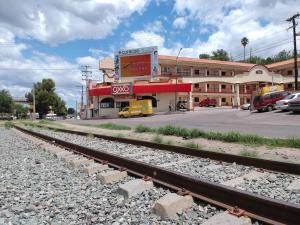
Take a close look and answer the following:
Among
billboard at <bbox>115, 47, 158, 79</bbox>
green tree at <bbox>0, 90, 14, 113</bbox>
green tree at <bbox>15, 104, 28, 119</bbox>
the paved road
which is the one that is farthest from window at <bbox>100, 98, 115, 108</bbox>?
green tree at <bbox>0, 90, 14, 113</bbox>

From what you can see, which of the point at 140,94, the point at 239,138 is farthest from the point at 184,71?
the point at 239,138

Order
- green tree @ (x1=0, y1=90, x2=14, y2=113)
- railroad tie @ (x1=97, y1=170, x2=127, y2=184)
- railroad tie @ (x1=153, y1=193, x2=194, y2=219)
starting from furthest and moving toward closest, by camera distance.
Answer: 1. green tree @ (x1=0, y1=90, x2=14, y2=113)
2. railroad tie @ (x1=97, y1=170, x2=127, y2=184)
3. railroad tie @ (x1=153, y1=193, x2=194, y2=219)

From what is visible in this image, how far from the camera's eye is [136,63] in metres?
60.8

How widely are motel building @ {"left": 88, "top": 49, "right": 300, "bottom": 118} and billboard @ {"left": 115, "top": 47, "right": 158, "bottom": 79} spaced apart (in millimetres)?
630

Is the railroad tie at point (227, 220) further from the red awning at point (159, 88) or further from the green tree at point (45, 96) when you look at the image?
the green tree at point (45, 96)

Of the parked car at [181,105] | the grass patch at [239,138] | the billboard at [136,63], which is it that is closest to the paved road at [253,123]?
the grass patch at [239,138]

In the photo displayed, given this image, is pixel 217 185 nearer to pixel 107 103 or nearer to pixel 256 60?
pixel 107 103

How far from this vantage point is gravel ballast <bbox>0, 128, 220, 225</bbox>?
15.1 ft

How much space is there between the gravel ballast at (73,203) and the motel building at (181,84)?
1935 inches

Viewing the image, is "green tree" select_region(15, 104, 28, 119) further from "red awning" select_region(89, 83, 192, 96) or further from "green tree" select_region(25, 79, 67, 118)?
"red awning" select_region(89, 83, 192, 96)

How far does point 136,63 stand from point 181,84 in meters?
8.76

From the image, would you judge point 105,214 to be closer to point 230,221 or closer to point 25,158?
point 230,221

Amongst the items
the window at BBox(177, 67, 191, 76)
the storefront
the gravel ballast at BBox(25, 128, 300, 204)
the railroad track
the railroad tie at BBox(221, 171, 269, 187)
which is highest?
the window at BBox(177, 67, 191, 76)

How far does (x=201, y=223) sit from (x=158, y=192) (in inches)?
57.7
